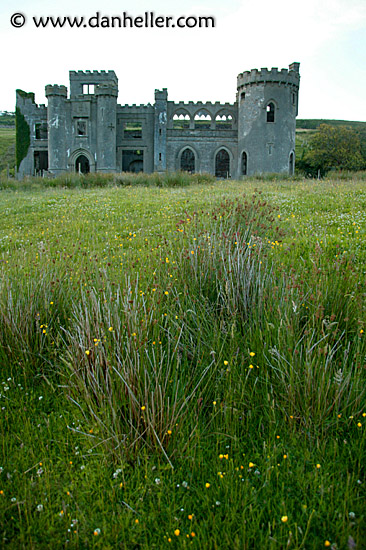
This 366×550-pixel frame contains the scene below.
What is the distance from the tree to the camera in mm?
39531

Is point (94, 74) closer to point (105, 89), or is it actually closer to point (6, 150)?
point (105, 89)

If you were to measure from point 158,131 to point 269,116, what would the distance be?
9.41 metres

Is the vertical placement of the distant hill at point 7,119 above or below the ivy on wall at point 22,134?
above

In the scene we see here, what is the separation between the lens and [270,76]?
32.4m

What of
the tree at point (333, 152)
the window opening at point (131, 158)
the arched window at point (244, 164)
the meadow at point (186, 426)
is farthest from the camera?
the tree at point (333, 152)

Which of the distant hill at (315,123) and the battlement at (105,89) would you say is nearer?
the battlement at (105,89)

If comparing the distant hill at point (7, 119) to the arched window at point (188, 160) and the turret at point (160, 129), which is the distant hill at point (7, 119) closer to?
the turret at point (160, 129)

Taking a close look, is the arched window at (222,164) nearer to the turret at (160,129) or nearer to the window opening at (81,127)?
the turret at (160,129)

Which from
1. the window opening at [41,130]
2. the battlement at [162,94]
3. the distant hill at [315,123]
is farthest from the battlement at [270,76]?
the distant hill at [315,123]

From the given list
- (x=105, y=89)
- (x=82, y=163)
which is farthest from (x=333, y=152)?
(x=82, y=163)

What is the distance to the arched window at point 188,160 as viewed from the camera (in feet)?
119

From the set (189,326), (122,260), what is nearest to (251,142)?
(122,260)

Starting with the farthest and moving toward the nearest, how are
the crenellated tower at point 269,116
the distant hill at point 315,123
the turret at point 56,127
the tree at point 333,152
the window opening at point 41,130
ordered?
the distant hill at point 315,123
the tree at point 333,152
the window opening at point 41,130
the turret at point 56,127
the crenellated tower at point 269,116

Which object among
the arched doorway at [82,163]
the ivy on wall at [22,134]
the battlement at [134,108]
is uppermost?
the battlement at [134,108]
